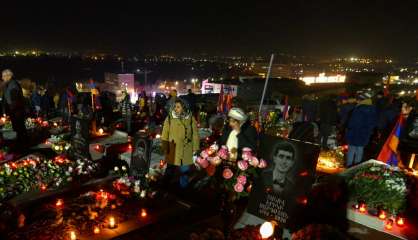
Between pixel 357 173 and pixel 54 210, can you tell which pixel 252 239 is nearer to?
pixel 357 173

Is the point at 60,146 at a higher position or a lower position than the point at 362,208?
lower

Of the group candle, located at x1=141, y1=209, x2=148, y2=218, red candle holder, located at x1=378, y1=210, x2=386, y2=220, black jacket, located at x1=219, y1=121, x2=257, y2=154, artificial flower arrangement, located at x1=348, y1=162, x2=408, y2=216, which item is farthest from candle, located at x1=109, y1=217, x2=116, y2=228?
red candle holder, located at x1=378, y1=210, x2=386, y2=220

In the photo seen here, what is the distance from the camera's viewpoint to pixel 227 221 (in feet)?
15.4

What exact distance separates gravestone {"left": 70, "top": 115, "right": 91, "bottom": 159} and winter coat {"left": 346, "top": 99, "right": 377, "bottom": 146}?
6320 mm

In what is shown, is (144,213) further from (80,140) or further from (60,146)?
(60,146)

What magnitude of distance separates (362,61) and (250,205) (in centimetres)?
13423

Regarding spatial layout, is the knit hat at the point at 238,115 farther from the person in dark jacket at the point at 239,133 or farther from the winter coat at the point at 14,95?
the winter coat at the point at 14,95

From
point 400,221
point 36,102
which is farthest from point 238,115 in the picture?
point 36,102

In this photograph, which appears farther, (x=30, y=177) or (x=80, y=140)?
(x=80, y=140)

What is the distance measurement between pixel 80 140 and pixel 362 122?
6.72 metres

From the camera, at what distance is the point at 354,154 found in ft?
26.7

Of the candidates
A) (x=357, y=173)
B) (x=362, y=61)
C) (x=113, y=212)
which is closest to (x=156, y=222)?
(x=113, y=212)

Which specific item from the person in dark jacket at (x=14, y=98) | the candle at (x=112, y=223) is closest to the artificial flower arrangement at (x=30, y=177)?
the candle at (x=112, y=223)

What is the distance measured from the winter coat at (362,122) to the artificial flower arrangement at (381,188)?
2047mm
